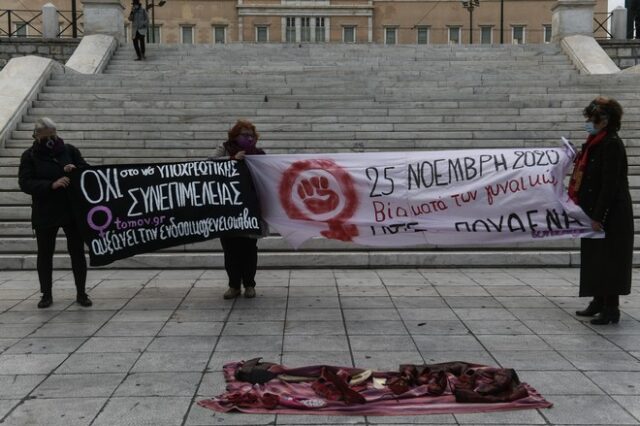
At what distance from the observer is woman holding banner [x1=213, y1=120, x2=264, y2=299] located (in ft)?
21.5

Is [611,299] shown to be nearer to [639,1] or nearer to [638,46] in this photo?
[638,46]

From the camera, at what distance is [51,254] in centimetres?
623

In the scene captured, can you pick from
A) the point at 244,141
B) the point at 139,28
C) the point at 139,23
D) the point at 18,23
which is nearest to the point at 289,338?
the point at 244,141

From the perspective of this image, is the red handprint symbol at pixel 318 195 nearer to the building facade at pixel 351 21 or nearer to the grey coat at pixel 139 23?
the grey coat at pixel 139 23

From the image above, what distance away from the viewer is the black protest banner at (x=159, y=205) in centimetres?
623

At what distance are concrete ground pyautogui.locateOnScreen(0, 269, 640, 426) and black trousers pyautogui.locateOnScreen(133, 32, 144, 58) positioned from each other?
11.4m

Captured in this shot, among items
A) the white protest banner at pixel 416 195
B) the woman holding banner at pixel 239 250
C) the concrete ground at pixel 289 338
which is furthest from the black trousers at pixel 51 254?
the white protest banner at pixel 416 195

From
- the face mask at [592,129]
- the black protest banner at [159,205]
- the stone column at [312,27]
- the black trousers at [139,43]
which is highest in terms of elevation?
the stone column at [312,27]

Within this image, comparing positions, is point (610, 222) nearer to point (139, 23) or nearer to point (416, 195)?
point (416, 195)

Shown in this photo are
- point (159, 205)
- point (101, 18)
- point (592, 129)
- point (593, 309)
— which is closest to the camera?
point (592, 129)

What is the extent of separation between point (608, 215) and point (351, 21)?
182ft

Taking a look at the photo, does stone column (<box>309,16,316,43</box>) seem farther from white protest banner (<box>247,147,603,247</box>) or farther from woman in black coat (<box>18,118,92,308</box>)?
woman in black coat (<box>18,118,92,308</box>)

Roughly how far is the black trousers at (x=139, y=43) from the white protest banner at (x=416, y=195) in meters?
12.7

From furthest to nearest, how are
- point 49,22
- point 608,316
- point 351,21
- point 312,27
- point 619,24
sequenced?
point 312,27 → point 351,21 → point 619,24 → point 49,22 → point 608,316
